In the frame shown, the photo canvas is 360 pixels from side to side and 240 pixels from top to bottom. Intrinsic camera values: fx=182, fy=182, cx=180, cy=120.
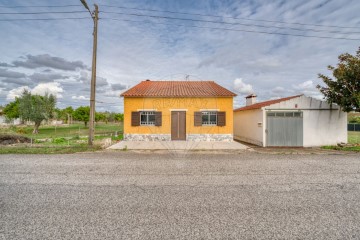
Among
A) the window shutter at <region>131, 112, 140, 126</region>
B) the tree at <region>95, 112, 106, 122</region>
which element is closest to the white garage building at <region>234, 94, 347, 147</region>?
the window shutter at <region>131, 112, 140, 126</region>

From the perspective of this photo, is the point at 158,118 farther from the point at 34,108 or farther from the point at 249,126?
the point at 34,108

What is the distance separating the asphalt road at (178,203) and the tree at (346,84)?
Answer: 713cm

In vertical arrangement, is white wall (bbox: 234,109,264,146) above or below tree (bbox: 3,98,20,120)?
below

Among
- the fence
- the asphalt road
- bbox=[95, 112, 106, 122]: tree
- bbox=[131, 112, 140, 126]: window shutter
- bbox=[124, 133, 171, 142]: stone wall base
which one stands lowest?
the asphalt road

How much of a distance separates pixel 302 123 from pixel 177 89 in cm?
1001

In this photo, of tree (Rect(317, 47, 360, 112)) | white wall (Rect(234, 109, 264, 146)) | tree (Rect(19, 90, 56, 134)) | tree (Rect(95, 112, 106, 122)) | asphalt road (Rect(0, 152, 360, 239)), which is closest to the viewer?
asphalt road (Rect(0, 152, 360, 239))

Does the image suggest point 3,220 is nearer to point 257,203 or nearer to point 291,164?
point 257,203

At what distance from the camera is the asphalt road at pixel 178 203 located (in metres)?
2.85

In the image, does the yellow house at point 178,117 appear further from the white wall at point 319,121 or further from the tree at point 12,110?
the tree at point 12,110

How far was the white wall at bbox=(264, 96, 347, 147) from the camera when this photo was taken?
13.0 m

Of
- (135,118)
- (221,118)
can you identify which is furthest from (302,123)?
(135,118)

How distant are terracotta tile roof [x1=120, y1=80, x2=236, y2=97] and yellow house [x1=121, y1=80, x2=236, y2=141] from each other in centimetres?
8

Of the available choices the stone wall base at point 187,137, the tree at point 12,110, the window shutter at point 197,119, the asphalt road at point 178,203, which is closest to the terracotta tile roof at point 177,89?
the window shutter at point 197,119

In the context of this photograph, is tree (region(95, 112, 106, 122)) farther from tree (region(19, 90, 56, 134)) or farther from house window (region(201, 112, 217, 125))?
house window (region(201, 112, 217, 125))
